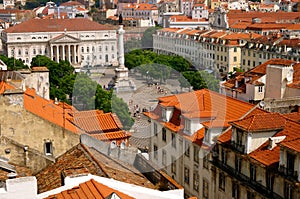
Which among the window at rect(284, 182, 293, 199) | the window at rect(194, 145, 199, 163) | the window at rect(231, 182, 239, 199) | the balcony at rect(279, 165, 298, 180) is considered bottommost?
the window at rect(231, 182, 239, 199)

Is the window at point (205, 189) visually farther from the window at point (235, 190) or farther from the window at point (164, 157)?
the window at point (164, 157)

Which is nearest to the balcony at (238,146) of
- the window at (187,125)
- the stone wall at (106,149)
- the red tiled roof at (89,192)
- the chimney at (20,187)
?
the window at (187,125)

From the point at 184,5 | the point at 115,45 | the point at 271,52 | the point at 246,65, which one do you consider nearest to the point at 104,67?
the point at 115,45

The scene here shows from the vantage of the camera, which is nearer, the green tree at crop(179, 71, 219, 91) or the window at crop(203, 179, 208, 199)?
the window at crop(203, 179, 208, 199)

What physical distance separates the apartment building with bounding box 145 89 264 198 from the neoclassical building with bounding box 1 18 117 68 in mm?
84988

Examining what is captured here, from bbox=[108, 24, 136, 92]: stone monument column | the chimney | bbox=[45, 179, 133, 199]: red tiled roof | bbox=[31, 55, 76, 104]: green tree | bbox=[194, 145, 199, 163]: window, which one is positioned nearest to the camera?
the chimney

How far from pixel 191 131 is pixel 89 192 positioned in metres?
17.1

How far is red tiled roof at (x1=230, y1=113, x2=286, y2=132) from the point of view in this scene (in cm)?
2394

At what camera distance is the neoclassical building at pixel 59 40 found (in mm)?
117875

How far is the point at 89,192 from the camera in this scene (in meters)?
13.1

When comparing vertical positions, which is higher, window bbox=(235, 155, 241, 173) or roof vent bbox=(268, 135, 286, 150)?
roof vent bbox=(268, 135, 286, 150)

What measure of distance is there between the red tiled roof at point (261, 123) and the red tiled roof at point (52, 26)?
9989cm

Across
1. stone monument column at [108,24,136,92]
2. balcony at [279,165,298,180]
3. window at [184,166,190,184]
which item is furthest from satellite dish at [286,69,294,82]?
stone monument column at [108,24,136,92]

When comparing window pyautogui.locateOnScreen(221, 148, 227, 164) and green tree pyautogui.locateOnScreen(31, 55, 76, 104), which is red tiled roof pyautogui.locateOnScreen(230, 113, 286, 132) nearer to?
window pyautogui.locateOnScreen(221, 148, 227, 164)
